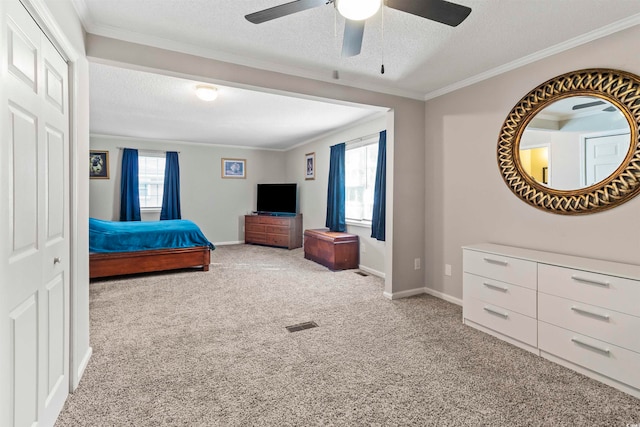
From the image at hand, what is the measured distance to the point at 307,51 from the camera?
2629mm

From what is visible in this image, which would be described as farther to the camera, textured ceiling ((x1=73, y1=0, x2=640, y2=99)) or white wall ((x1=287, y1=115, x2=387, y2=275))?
white wall ((x1=287, y1=115, x2=387, y2=275))

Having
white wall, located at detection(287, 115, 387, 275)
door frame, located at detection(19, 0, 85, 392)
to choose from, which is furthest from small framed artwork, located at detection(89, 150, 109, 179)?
door frame, located at detection(19, 0, 85, 392)

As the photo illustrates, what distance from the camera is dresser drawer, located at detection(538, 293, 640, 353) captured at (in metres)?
1.87

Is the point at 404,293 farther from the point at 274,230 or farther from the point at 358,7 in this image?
the point at 274,230

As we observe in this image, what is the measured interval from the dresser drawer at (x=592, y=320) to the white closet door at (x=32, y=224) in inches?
115

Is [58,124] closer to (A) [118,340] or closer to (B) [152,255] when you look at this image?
(A) [118,340]

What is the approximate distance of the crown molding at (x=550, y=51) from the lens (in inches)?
84.8

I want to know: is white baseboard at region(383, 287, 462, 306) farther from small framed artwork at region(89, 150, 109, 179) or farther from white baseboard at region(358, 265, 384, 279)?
small framed artwork at region(89, 150, 109, 179)

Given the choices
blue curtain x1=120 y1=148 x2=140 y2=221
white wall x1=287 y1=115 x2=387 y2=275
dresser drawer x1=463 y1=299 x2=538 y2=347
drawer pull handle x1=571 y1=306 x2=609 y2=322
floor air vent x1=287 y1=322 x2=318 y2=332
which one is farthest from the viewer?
blue curtain x1=120 y1=148 x2=140 y2=221

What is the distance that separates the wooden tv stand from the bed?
2.16 metres

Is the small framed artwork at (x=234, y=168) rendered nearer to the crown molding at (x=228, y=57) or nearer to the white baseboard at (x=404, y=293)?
the crown molding at (x=228, y=57)

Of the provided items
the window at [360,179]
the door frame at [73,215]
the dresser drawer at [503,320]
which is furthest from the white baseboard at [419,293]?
the door frame at [73,215]

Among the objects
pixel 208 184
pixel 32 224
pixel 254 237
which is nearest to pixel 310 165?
pixel 254 237

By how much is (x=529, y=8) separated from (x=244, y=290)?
3667mm
